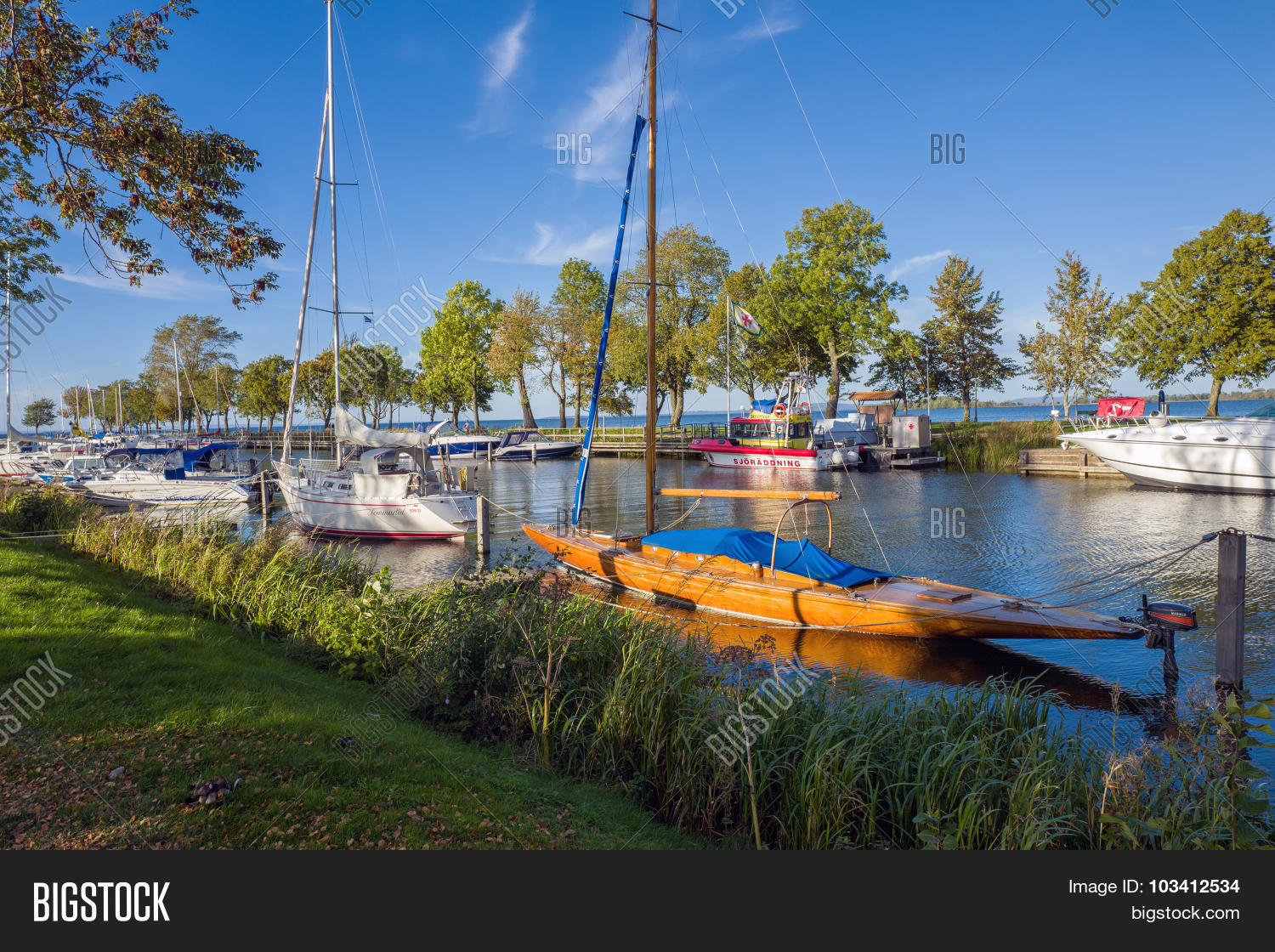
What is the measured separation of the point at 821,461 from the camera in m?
41.1

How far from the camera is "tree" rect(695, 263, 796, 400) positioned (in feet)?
171

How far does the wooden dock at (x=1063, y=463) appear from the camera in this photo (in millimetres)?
34312

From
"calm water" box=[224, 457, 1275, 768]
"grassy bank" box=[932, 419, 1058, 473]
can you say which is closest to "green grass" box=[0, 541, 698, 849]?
"calm water" box=[224, 457, 1275, 768]

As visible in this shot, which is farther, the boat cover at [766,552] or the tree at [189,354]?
the tree at [189,354]

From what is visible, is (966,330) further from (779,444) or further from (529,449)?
(529,449)

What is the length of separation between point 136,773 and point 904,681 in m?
9.39

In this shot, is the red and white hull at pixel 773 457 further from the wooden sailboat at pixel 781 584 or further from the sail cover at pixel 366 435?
the wooden sailboat at pixel 781 584

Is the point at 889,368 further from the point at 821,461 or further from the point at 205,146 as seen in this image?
the point at 205,146

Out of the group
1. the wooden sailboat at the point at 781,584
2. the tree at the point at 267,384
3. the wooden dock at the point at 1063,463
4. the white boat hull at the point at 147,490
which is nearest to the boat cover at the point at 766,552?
the wooden sailboat at the point at 781,584

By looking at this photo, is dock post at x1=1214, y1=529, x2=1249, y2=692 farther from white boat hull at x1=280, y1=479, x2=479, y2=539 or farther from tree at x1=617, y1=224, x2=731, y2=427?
tree at x1=617, y1=224, x2=731, y2=427

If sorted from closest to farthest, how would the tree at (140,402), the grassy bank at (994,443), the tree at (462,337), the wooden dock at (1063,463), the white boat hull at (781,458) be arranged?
the wooden dock at (1063,463) → the grassy bank at (994,443) → the white boat hull at (781,458) → the tree at (462,337) → the tree at (140,402)

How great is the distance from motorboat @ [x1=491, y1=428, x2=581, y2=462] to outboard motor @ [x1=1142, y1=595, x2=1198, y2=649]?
152 ft

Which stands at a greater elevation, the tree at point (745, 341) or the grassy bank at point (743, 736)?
the tree at point (745, 341)

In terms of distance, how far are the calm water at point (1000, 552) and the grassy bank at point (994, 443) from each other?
2.73 metres
